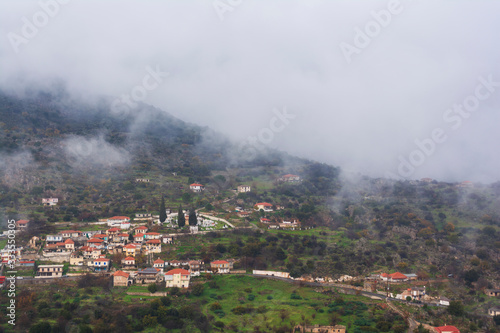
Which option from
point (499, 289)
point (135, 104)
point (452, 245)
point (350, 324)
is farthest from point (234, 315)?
point (135, 104)

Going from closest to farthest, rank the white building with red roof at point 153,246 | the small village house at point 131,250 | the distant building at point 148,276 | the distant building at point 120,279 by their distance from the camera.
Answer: the distant building at point 120,279, the distant building at point 148,276, the small village house at point 131,250, the white building with red roof at point 153,246

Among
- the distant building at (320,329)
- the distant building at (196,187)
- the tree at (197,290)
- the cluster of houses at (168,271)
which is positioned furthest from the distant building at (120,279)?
the distant building at (196,187)

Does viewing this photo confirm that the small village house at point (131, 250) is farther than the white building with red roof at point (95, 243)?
No

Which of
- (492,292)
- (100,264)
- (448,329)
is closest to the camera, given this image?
(448,329)

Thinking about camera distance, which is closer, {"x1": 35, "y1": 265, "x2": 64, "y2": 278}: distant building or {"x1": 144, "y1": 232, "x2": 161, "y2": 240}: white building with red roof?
{"x1": 35, "y1": 265, "x2": 64, "y2": 278}: distant building

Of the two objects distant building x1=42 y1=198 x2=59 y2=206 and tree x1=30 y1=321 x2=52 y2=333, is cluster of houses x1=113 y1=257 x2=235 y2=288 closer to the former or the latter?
tree x1=30 y1=321 x2=52 y2=333

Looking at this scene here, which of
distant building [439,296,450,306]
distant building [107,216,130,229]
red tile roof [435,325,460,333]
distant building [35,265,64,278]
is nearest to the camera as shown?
red tile roof [435,325,460,333]

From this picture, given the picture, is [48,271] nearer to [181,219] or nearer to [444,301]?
[181,219]

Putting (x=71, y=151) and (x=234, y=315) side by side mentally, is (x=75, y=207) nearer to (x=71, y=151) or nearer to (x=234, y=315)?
(x=71, y=151)

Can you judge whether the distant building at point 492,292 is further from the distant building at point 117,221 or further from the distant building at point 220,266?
the distant building at point 117,221

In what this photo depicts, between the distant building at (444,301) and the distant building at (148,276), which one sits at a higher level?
the distant building at (148,276)

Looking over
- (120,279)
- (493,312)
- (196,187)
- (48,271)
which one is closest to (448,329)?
(493,312)

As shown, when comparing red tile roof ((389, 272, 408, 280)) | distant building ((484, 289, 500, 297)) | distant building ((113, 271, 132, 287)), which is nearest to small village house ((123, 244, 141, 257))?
distant building ((113, 271, 132, 287))
